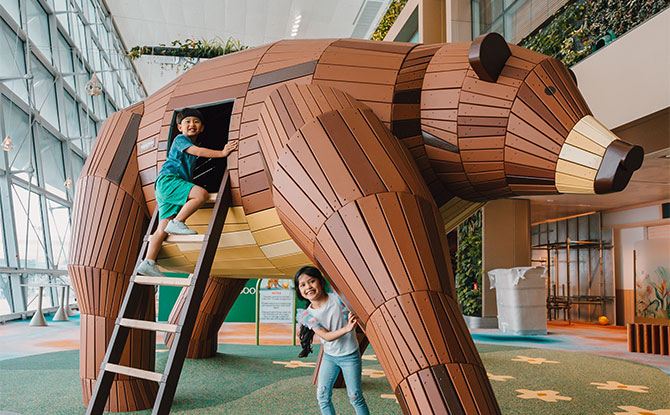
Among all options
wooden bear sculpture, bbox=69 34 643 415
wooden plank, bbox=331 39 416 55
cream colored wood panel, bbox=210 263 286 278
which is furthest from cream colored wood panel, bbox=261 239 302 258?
wooden plank, bbox=331 39 416 55

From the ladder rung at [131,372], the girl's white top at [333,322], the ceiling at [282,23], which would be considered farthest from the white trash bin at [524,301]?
the ladder rung at [131,372]

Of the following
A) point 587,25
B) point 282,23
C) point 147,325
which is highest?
point 282,23

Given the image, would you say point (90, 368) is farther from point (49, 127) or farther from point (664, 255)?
point (664, 255)

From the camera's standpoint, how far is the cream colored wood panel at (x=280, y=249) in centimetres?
258

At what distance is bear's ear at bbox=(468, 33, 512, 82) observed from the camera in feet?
6.95

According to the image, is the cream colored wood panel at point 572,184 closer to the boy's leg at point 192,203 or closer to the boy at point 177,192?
the boy at point 177,192

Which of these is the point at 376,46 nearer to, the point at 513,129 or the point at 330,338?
the point at 513,129

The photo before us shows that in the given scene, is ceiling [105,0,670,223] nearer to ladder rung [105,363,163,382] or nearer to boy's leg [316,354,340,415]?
boy's leg [316,354,340,415]

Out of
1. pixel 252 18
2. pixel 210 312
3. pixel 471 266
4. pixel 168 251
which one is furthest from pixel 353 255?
pixel 252 18

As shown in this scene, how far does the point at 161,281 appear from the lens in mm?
2527

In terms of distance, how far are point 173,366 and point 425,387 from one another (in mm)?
1124

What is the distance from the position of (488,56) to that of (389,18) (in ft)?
30.0

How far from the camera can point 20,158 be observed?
9.16 meters

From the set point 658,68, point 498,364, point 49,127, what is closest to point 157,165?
point 498,364
